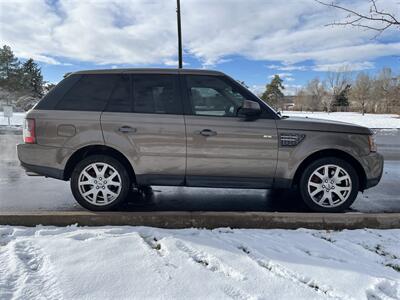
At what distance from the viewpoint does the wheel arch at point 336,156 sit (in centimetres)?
453

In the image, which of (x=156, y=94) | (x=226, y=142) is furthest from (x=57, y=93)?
(x=226, y=142)

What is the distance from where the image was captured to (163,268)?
2.94 meters

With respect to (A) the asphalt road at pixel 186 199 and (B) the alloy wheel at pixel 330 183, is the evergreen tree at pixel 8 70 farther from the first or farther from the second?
(B) the alloy wheel at pixel 330 183

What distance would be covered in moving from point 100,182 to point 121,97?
112cm

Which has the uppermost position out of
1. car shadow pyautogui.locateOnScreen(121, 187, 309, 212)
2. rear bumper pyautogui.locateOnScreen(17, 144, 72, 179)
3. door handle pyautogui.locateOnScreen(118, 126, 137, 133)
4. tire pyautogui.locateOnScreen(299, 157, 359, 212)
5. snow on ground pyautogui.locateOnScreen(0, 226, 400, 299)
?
door handle pyautogui.locateOnScreen(118, 126, 137, 133)

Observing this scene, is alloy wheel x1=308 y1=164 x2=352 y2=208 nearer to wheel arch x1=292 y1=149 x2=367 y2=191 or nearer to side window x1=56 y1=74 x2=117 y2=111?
wheel arch x1=292 y1=149 x2=367 y2=191

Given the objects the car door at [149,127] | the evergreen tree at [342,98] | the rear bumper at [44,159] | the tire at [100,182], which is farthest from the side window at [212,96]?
the evergreen tree at [342,98]

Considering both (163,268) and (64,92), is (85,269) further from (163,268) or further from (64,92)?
(64,92)

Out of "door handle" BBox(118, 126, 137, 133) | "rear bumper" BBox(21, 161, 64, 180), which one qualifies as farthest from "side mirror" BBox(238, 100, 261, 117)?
"rear bumper" BBox(21, 161, 64, 180)

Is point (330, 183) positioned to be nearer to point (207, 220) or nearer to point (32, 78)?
point (207, 220)

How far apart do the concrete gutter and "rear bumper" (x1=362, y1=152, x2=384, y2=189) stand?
593 millimetres

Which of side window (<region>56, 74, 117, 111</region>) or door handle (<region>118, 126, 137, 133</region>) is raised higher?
side window (<region>56, 74, 117, 111</region>)

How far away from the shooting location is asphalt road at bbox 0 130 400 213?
485 cm

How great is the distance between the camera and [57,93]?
4508mm
